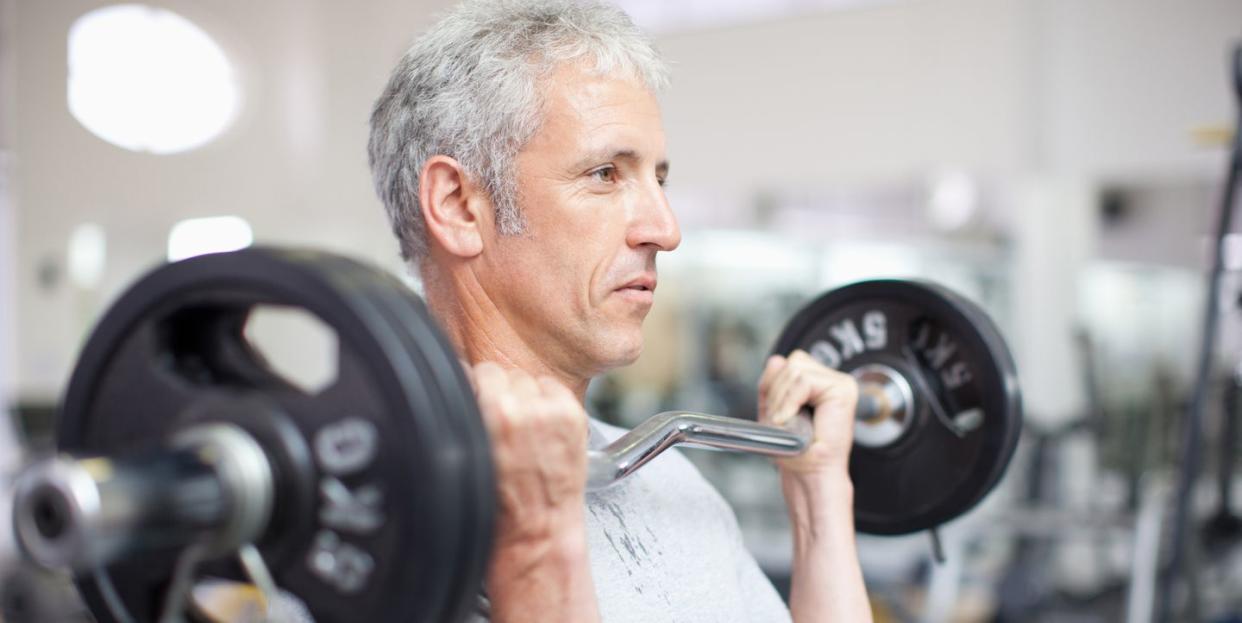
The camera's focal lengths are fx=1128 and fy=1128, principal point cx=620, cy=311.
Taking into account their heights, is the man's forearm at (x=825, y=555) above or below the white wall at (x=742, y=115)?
below

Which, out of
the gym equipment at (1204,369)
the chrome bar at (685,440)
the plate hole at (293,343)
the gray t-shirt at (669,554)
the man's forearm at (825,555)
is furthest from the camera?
the plate hole at (293,343)

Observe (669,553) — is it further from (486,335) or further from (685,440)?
(486,335)

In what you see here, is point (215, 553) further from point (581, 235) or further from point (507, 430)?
point (581, 235)

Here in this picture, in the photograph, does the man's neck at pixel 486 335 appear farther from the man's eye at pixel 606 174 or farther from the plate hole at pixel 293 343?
the plate hole at pixel 293 343

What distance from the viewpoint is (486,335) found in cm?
120

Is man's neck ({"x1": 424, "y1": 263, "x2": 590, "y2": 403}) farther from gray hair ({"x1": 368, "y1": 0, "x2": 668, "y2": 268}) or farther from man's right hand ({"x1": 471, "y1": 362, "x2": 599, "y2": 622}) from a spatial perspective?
man's right hand ({"x1": 471, "y1": 362, "x2": 599, "y2": 622})

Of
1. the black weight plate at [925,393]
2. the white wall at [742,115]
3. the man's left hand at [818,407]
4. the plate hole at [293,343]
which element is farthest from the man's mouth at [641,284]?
the plate hole at [293,343]

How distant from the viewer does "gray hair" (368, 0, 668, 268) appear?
1.15m

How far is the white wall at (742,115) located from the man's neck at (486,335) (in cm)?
454

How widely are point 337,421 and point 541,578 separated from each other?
26 centimetres

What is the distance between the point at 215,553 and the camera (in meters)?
0.68

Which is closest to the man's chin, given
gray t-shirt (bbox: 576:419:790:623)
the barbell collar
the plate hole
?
gray t-shirt (bbox: 576:419:790:623)

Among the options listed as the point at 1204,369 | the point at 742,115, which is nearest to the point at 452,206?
the point at 1204,369

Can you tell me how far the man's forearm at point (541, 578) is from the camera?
88 centimetres
